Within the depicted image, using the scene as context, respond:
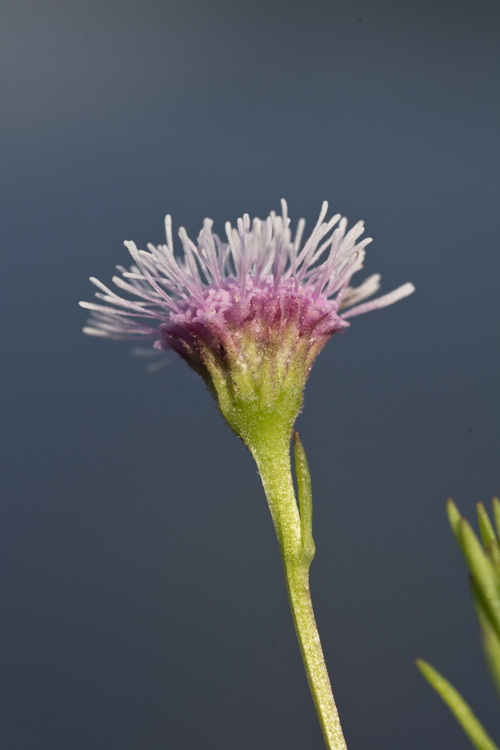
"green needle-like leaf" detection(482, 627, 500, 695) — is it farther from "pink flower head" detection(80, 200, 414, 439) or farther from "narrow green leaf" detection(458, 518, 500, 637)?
"pink flower head" detection(80, 200, 414, 439)

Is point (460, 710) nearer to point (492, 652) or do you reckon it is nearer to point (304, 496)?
point (492, 652)

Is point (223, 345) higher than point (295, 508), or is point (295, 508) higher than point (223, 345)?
point (223, 345)

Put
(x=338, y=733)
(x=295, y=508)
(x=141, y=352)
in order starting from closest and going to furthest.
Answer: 1. (x=338, y=733)
2. (x=295, y=508)
3. (x=141, y=352)

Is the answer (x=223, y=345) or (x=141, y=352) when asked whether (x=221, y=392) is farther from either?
(x=141, y=352)

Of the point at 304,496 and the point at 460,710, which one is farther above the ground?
the point at 304,496

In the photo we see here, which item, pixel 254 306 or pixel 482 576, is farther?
pixel 254 306

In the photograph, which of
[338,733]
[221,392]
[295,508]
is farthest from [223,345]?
[338,733]

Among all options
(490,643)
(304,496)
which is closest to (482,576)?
(490,643)
